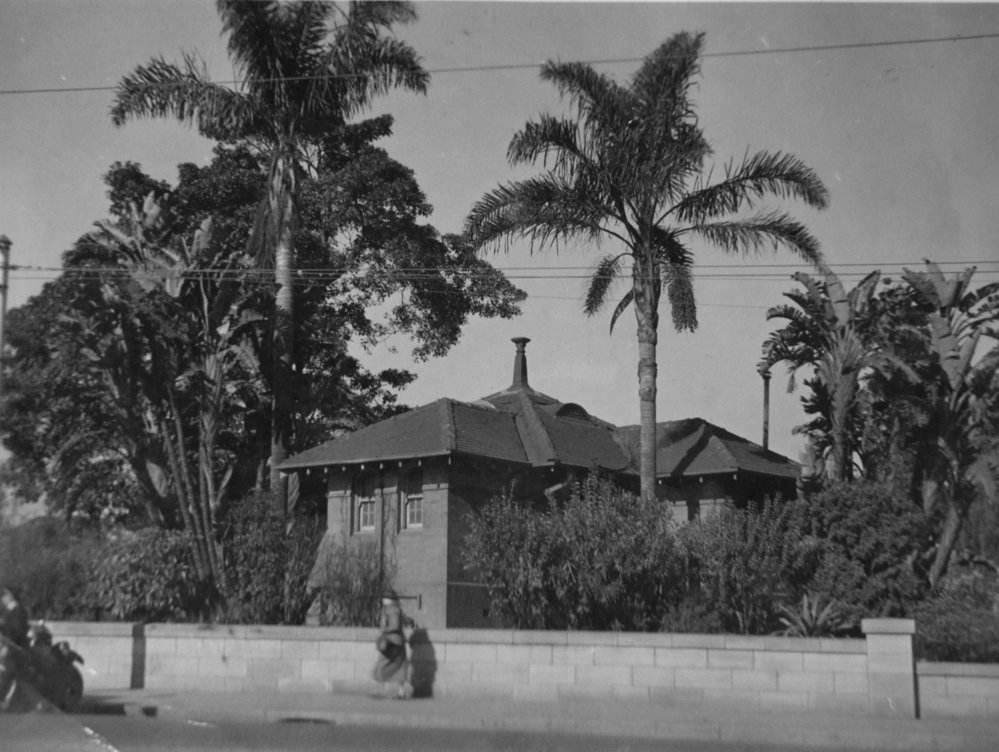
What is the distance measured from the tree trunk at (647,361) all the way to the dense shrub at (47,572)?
Result: 9.82 metres

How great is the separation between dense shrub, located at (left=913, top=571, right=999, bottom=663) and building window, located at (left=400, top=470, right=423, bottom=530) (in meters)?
9.86

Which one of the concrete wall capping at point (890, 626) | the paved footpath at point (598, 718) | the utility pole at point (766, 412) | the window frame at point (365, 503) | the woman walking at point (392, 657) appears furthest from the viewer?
the utility pole at point (766, 412)

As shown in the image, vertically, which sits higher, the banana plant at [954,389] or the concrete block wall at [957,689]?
the banana plant at [954,389]

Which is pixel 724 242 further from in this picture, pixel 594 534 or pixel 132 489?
pixel 132 489

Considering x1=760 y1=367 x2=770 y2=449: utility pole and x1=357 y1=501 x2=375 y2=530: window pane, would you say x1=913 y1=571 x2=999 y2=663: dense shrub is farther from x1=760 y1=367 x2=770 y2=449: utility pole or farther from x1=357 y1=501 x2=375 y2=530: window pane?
x1=760 y1=367 x2=770 y2=449: utility pole

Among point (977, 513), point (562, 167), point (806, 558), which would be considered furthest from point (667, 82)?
point (977, 513)

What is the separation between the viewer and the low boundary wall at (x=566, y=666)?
12.9m

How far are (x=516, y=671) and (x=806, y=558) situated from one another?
566 centimetres

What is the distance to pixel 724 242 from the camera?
20.7 metres

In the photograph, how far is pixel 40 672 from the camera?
12.6m

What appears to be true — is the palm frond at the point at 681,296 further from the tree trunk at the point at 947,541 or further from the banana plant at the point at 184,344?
the banana plant at the point at 184,344

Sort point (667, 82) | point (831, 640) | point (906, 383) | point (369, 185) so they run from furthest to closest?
1. point (369, 185)
2. point (906, 383)
3. point (667, 82)
4. point (831, 640)

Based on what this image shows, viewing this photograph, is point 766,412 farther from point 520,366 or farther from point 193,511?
point 193,511

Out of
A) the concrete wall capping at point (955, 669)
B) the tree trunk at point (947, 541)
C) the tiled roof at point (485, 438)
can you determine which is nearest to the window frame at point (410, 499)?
the tiled roof at point (485, 438)
